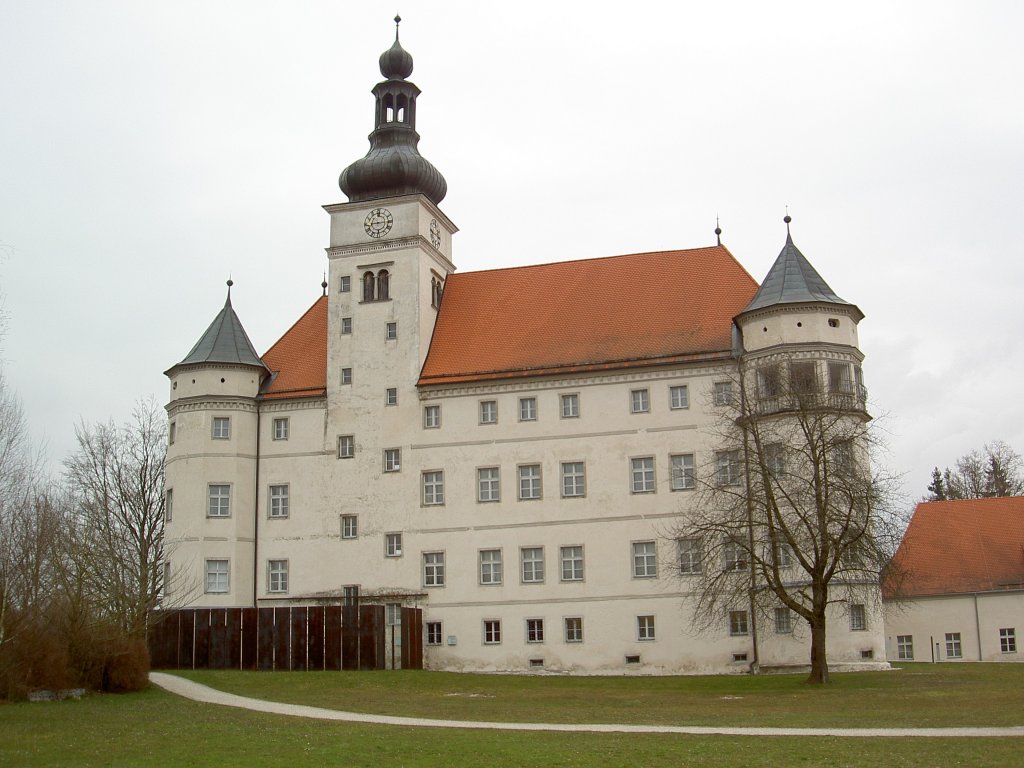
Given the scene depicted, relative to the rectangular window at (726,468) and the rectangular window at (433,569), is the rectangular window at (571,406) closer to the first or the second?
the rectangular window at (726,468)

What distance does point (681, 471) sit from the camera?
142ft

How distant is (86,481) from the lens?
54469 mm

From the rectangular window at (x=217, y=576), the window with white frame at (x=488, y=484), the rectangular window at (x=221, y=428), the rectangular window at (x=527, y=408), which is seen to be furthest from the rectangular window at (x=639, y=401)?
the rectangular window at (x=217, y=576)

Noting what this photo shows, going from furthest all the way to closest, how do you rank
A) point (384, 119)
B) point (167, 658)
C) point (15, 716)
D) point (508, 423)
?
point (384, 119)
point (508, 423)
point (167, 658)
point (15, 716)

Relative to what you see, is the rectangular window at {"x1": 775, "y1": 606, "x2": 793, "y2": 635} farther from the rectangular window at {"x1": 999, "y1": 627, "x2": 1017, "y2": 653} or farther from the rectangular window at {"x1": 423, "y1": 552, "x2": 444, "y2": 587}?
the rectangular window at {"x1": 999, "y1": 627, "x2": 1017, "y2": 653}

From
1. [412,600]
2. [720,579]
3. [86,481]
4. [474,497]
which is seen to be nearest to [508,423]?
[474,497]

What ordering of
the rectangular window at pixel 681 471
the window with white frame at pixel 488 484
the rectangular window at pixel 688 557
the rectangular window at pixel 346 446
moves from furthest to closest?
the rectangular window at pixel 346 446
the window with white frame at pixel 488 484
the rectangular window at pixel 681 471
the rectangular window at pixel 688 557

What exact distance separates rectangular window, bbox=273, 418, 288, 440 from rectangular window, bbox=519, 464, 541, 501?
9.88 m

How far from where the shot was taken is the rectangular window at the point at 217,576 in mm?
45375

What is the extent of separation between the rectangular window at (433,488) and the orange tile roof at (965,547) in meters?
21.3

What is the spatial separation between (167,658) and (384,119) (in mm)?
24360

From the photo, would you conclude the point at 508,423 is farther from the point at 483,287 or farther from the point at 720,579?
the point at 720,579

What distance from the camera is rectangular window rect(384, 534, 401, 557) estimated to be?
45.3 meters

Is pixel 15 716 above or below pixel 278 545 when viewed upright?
below
